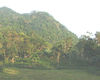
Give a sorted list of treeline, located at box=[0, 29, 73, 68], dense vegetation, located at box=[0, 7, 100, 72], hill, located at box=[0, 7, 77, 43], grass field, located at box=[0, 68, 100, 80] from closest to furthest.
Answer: grass field, located at box=[0, 68, 100, 80], dense vegetation, located at box=[0, 7, 100, 72], treeline, located at box=[0, 29, 73, 68], hill, located at box=[0, 7, 77, 43]

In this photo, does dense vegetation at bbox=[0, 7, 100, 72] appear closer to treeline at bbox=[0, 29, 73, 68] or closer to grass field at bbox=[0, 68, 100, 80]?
treeline at bbox=[0, 29, 73, 68]

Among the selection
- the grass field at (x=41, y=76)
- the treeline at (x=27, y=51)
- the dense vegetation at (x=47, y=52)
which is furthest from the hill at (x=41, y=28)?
the grass field at (x=41, y=76)

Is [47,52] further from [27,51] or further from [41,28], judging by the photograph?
[41,28]

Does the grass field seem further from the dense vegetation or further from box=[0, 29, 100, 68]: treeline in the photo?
box=[0, 29, 100, 68]: treeline

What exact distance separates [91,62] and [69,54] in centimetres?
1240

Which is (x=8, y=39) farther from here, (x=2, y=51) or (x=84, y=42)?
(x=84, y=42)

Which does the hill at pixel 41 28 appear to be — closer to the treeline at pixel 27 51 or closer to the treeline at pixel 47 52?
the treeline at pixel 27 51

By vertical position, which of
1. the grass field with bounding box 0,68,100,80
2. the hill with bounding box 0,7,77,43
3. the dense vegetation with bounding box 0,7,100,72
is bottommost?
the grass field with bounding box 0,68,100,80

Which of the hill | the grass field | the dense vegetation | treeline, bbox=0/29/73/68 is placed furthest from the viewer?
the hill

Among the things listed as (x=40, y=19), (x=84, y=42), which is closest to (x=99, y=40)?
(x=84, y=42)

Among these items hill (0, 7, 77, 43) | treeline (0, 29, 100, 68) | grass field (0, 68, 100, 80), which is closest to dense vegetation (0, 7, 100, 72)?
treeline (0, 29, 100, 68)

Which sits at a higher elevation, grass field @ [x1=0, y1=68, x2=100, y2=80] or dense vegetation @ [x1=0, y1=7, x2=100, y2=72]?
dense vegetation @ [x1=0, y1=7, x2=100, y2=72]

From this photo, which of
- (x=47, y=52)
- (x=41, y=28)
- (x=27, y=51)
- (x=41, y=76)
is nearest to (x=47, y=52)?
(x=47, y=52)

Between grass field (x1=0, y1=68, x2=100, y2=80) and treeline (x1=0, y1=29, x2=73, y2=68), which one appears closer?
grass field (x1=0, y1=68, x2=100, y2=80)
